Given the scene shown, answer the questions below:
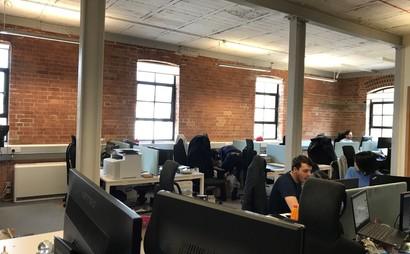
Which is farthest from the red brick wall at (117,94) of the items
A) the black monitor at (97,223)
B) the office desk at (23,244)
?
the black monitor at (97,223)

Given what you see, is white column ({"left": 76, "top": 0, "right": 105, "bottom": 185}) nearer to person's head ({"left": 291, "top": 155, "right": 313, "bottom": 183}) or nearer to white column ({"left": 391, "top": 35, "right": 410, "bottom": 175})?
person's head ({"left": 291, "top": 155, "right": 313, "bottom": 183})

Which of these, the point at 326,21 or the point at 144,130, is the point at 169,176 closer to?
the point at 326,21

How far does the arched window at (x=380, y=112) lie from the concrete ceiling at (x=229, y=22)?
5.22ft

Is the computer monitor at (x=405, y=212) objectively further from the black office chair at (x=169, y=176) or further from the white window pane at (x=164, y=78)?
the white window pane at (x=164, y=78)

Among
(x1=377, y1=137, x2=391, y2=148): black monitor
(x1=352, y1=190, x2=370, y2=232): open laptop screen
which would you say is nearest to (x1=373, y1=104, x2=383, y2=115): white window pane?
(x1=377, y1=137, x2=391, y2=148): black monitor

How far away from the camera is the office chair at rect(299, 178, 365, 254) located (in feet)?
4.32

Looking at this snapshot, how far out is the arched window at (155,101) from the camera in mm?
7199

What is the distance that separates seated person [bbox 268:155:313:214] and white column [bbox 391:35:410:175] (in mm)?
3848

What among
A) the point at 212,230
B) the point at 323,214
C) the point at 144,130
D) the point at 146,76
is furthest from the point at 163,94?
the point at 212,230

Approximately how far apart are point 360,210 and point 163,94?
583cm

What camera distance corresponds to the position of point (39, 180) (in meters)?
5.77

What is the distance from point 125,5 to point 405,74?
188 inches

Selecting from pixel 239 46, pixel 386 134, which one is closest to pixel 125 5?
pixel 239 46

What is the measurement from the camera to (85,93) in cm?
347
